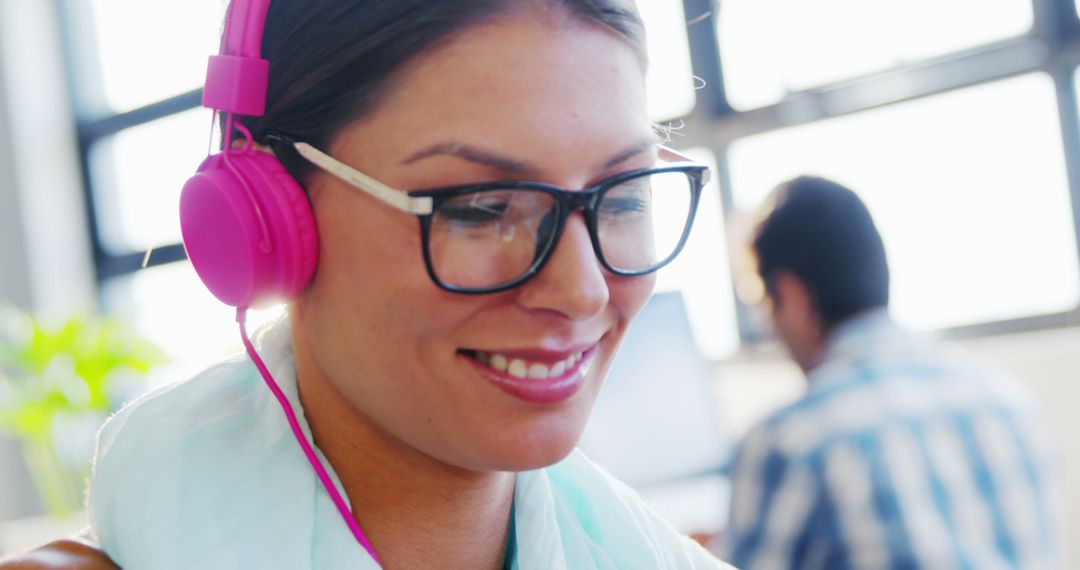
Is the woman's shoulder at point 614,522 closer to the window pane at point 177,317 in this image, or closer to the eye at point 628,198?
the eye at point 628,198

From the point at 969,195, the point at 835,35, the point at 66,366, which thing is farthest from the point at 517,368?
the point at 66,366

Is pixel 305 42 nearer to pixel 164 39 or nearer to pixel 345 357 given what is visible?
pixel 345 357

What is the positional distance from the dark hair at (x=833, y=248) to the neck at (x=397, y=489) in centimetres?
113

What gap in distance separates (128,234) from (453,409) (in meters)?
4.72

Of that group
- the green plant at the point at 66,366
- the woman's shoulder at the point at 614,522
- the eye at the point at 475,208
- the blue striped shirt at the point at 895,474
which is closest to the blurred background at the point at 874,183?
the blue striped shirt at the point at 895,474

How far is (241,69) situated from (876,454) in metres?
1.16

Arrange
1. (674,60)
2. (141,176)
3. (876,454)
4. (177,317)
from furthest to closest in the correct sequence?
(141,176) < (177,317) < (674,60) < (876,454)

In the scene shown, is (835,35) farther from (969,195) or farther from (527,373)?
(527,373)

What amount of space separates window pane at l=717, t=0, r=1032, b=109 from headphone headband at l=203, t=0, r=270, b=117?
7.90 feet

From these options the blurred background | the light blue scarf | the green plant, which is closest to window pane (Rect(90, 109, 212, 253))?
the green plant

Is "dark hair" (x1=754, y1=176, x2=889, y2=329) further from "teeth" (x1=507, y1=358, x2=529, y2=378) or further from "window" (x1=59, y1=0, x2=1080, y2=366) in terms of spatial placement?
"teeth" (x1=507, y1=358, x2=529, y2=378)

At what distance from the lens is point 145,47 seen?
4.62 m

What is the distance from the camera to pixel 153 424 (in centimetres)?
74

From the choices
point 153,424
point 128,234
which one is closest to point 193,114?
point 128,234
